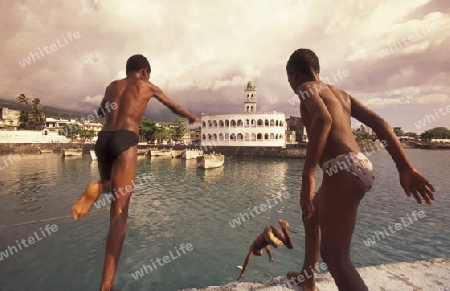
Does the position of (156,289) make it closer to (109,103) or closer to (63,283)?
(63,283)

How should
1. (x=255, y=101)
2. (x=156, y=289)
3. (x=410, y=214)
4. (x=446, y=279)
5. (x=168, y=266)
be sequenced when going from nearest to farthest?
1. (x=446, y=279)
2. (x=156, y=289)
3. (x=168, y=266)
4. (x=410, y=214)
5. (x=255, y=101)

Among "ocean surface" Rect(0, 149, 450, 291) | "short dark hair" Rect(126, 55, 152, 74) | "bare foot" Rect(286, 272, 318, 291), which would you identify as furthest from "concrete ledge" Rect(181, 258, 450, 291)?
"ocean surface" Rect(0, 149, 450, 291)

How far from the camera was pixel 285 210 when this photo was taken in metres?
16.5

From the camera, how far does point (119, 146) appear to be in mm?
2688

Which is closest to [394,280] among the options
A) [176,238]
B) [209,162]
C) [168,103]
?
[168,103]

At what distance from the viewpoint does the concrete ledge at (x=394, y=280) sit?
2.93m

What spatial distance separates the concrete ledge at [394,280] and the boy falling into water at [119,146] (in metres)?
1.28

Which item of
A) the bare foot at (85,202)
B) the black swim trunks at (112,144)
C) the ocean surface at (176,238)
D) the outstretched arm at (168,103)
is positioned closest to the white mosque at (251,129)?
the ocean surface at (176,238)

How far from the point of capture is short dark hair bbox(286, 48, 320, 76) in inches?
108

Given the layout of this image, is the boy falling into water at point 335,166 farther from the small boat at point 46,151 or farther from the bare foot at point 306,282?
the small boat at point 46,151

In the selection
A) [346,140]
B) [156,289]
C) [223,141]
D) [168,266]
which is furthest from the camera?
[223,141]

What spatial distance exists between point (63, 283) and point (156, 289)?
3170 millimetres

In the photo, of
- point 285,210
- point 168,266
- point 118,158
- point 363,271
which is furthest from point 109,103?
point 285,210

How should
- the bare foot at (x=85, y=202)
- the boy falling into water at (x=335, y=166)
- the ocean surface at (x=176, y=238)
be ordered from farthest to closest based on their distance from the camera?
1. the ocean surface at (x=176, y=238)
2. the bare foot at (x=85, y=202)
3. the boy falling into water at (x=335, y=166)
